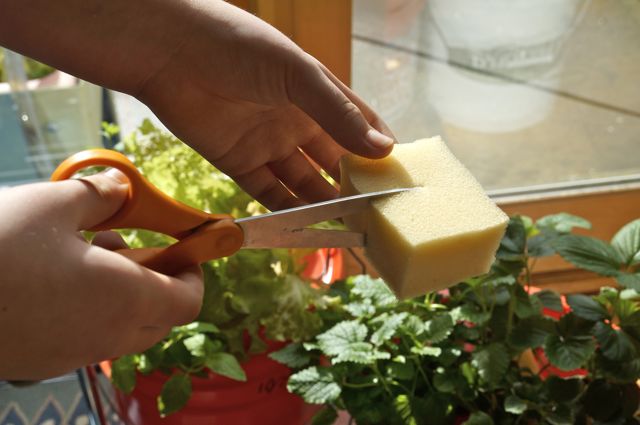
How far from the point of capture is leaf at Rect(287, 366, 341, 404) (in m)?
0.79

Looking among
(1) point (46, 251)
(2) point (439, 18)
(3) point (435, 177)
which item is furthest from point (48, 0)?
(2) point (439, 18)

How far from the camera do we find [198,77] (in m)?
0.74

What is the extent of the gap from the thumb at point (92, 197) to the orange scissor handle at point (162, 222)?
0.01m

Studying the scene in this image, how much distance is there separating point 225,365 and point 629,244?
493 millimetres

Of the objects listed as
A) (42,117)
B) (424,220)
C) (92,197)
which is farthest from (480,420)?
(42,117)

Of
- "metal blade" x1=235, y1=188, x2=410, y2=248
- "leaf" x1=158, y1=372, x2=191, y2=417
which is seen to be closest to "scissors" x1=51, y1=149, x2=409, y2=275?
"metal blade" x1=235, y1=188, x2=410, y2=248

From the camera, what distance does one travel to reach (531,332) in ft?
2.75

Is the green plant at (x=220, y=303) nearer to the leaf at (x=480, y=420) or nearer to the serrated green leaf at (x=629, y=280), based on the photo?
the leaf at (x=480, y=420)

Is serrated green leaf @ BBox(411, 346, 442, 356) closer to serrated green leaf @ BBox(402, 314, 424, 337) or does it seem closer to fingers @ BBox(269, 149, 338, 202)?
serrated green leaf @ BBox(402, 314, 424, 337)

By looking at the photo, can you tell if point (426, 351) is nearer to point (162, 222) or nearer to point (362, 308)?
point (362, 308)

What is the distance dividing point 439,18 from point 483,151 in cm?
27

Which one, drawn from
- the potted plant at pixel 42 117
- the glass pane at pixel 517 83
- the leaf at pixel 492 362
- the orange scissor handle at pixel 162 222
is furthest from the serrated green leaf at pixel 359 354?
the potted plant at pixel 42 117

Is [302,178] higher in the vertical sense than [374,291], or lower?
higher

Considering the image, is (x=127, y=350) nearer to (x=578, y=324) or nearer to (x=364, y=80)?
(x=578, y=324)
